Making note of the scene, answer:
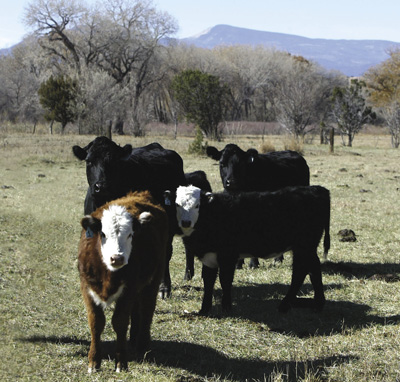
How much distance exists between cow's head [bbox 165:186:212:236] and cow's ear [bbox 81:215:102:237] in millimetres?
1527

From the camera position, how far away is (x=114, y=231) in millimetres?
4340

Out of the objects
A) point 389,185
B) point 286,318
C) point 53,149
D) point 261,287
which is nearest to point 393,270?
point 261,287

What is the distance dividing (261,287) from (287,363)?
2.45 meters

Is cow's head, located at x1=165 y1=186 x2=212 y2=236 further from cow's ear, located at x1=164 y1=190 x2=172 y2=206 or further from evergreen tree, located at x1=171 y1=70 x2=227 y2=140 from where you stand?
evergreen tree, located at x1=171 y1=70 x2=227 y2=140

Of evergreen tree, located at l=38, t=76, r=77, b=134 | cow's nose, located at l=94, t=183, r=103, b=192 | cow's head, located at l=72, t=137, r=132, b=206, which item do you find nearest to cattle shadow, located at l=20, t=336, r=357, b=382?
cow's nose, located at l=94, t=183, r=103, b=192

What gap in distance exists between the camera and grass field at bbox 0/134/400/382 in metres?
4.60

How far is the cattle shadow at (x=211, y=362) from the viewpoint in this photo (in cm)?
454

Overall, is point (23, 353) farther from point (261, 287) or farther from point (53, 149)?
point (53, 149)

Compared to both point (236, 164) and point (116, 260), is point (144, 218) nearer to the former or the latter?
point (116, 260)

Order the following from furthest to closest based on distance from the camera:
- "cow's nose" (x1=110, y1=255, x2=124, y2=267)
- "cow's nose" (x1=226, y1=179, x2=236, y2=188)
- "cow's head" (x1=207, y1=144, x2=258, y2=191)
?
"cow's head" (x1=207, y1=144, x2=258, y2=191) < "cow's nose" (x1=226, y1=179, x2=236, y2=188) < "cow's nose" (x1=110, y1=255, x2=124, y2=267)

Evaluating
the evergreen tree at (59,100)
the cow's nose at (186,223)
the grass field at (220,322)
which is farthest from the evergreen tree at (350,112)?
the cow's nose at (186,223)

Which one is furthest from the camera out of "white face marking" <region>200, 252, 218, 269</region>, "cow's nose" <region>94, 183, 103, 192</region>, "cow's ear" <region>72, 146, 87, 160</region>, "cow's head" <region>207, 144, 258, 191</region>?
"cow's head" <region>207, 144, 258, 191</region>

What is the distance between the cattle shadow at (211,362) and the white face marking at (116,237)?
1.03m

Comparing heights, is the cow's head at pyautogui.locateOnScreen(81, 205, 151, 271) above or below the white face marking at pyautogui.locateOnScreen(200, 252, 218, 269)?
above
